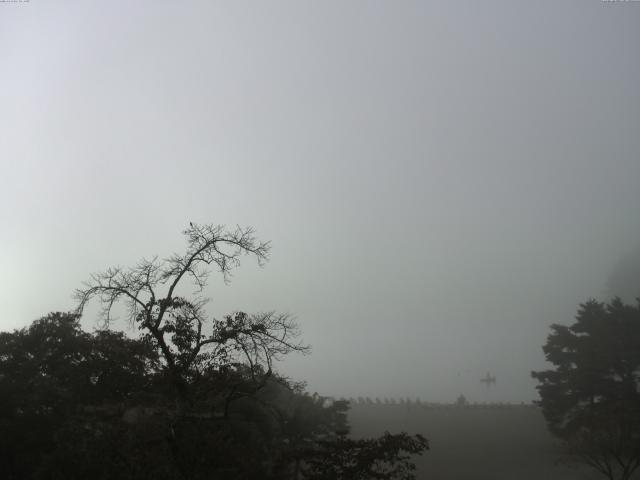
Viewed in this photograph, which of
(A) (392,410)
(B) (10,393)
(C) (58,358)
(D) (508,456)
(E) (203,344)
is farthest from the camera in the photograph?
(A) (392,410)

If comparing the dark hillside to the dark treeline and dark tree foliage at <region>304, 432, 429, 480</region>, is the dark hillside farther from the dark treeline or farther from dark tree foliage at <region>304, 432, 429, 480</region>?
dark tree foliage at <region>304, 432, 429, 480</region>

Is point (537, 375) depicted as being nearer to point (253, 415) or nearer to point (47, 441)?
point (253, 415)

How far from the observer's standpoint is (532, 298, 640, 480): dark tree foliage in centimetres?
2824

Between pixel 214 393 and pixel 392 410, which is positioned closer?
pixel 214 393

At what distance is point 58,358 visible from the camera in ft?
66.3

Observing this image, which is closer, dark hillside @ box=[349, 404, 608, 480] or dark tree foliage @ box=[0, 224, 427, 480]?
dark tree foliage @ box=[0, 224, 427, 480]

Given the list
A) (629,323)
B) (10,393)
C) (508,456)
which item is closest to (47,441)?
(10,393)

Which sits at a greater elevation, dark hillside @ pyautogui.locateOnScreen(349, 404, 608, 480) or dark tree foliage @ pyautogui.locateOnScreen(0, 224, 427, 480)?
dark tree foliage @ pyautogui.locateOnScreen(0, 224, 427, 480)

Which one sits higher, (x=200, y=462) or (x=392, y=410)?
(x=200, y=462)

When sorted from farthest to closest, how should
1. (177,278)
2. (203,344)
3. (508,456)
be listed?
(508,456), (177,278), (203,344)

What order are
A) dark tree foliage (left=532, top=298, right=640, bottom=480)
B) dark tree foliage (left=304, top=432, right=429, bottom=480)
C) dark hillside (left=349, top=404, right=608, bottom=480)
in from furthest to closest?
dark hillside (left=349, top=404, right=608, bottom=480)
dark tree foliage (left=532, top=298, right=640, bottom=480)
dark tree foliage (left=304, top=432, right=429, bottom=480)

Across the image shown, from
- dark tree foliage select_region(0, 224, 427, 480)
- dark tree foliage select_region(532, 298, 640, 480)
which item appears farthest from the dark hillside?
dark tree foliage select_region(0, 224, 427, 480)

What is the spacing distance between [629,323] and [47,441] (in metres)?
44.8

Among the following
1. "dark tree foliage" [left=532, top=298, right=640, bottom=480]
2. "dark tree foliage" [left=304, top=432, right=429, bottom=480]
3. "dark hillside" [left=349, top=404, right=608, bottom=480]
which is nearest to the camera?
"dark tree foliage" [left=304, top=432, right=429, bottom=480]
